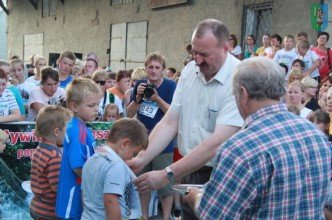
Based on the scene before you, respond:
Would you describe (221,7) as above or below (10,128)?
above

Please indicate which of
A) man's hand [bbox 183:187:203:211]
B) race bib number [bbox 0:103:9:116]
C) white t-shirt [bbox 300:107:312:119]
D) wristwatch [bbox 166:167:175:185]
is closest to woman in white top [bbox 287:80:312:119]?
white t-shirt [bbox 300:107:312:119]

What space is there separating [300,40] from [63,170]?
278 inches

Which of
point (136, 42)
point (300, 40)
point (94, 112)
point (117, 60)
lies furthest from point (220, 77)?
point (117, 60)

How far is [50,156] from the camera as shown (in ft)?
13.7

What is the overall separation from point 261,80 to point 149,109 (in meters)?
3.81

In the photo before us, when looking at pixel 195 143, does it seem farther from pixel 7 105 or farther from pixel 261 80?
pixel 7 105

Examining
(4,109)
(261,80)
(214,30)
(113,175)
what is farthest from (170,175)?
(4,109)

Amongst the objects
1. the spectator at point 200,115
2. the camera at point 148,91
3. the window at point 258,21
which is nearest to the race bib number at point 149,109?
the camera at point 148,91

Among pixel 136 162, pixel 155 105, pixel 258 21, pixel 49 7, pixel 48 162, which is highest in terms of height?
pixel 49 7

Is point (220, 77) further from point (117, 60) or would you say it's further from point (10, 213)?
point (117, 60)

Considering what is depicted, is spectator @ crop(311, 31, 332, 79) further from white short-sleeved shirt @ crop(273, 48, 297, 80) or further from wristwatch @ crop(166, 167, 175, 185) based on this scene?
wristwatch @ crop(166, 167, 175, 185)

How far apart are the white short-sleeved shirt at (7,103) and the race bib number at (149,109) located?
1.58 m

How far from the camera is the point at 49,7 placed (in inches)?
1083

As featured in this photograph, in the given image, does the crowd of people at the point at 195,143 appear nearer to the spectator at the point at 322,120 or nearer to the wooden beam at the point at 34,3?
the spectator at the point at 322,120
